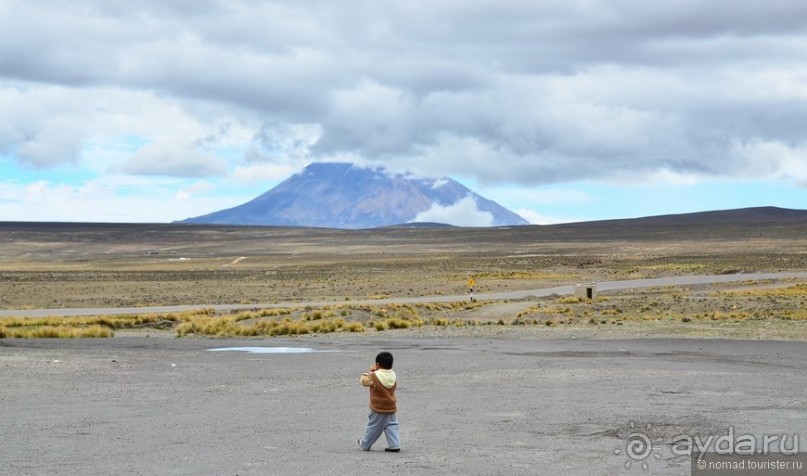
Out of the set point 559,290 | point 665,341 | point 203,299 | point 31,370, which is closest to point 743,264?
point 559,290

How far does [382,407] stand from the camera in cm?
1146

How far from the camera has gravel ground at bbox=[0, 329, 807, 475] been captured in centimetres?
1107

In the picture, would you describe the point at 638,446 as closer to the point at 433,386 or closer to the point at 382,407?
the point at 382,407

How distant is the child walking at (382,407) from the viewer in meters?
11.5

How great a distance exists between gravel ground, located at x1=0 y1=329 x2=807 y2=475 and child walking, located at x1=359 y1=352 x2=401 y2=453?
0.21 meters

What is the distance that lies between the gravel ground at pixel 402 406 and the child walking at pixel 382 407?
0.21 m

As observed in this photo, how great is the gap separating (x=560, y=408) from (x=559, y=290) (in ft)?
135

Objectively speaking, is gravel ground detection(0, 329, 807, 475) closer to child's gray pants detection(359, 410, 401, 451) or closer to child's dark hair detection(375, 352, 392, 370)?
child's gray pants detection(359, 410, 401, 451)

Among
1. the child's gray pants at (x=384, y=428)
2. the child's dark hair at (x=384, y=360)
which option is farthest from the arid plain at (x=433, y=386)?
the child's dark hair at (x=384, y=360)

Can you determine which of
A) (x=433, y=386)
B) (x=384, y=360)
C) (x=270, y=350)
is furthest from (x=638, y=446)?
(x=270, y=350)

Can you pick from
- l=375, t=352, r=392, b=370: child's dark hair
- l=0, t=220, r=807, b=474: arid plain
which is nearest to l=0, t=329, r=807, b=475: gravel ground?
l=0, t=220, r=807, b=474: arid plain

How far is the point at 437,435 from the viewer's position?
12.9m

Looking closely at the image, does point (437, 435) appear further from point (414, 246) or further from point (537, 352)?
point (414, 246)

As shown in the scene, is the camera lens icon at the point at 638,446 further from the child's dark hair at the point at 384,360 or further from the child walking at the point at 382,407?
the child's dark hair at the point at 384,360
